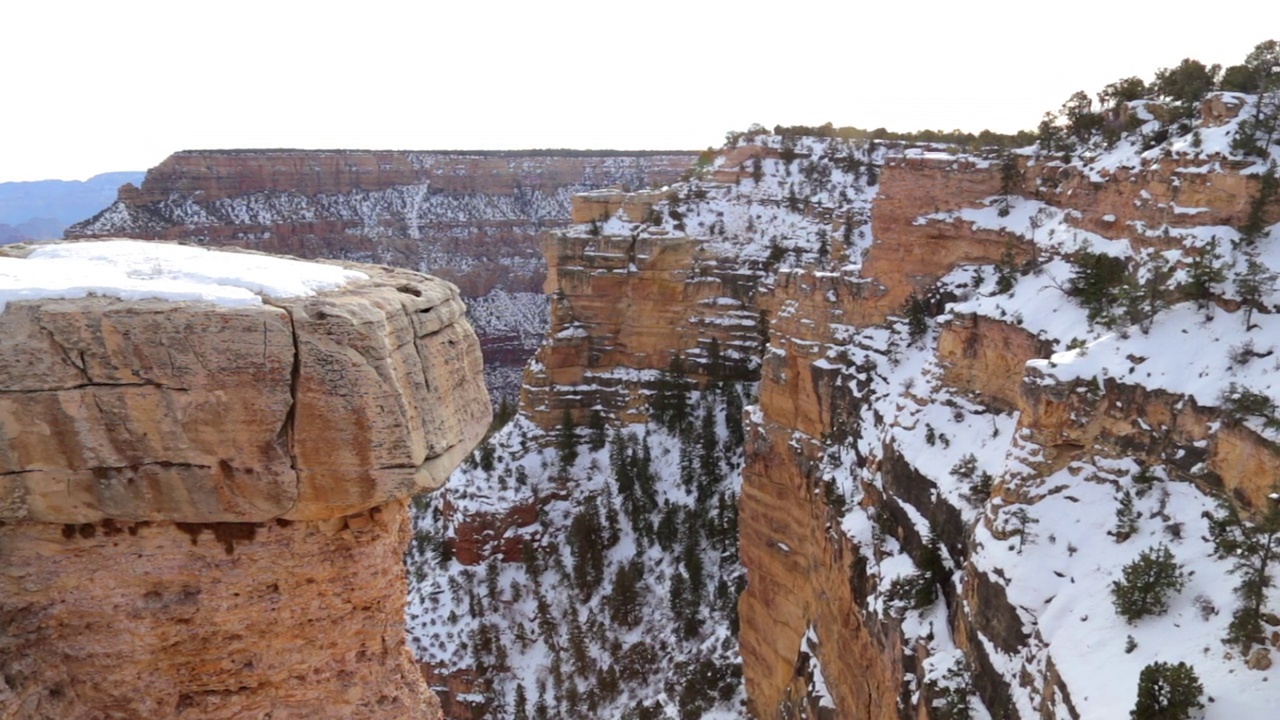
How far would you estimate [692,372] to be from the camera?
3606cm

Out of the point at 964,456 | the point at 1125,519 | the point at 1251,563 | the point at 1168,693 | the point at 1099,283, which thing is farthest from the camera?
the point at 964,456

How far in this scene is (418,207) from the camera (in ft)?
270

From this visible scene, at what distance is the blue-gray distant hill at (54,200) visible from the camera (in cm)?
11544

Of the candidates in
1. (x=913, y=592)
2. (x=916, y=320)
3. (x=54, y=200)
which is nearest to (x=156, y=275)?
(x=913, y=592)

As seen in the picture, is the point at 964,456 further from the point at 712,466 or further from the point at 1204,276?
the point at 712,466

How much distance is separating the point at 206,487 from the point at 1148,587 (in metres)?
9.68

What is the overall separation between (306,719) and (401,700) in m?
0.82

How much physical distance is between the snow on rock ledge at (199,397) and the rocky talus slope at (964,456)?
7.92 metres

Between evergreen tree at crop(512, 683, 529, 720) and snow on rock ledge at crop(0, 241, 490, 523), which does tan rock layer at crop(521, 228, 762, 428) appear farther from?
snow on rock ledge at crop(0, 241, 490, 523)

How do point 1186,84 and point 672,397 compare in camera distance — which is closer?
point 1186,84

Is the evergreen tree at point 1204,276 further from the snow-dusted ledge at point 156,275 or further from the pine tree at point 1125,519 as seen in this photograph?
the snow-dusted ledge at point 156,275

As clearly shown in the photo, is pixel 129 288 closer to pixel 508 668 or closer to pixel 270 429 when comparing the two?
pixel 270 429

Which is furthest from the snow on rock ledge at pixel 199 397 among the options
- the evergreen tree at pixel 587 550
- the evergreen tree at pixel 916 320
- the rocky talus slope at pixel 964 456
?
the evergreen tree at pixel 587 550

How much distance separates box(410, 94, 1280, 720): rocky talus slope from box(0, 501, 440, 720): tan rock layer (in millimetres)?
7536
